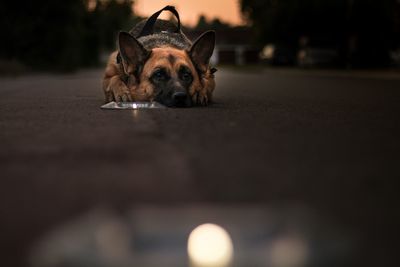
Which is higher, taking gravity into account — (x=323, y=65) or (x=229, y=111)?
(x=229, y=111)

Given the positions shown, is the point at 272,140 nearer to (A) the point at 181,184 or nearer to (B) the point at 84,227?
(A) the point at 181,184

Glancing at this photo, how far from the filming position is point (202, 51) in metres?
8.41

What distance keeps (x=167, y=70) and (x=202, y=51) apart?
91cm

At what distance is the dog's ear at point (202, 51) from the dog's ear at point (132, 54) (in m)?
0.60

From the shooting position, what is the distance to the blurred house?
10312 cm

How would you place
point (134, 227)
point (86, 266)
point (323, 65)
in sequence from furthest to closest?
point (323, 65) < point (134, 227) < point (86, 266)

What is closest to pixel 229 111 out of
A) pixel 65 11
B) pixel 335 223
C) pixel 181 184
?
pixel 181 184

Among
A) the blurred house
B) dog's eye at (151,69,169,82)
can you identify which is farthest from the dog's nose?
the blurred house

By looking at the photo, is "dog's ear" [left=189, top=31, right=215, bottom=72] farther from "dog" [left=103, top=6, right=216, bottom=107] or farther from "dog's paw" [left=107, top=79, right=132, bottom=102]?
"dog's paw" [left=107, top=79, right=132, bottom=102]

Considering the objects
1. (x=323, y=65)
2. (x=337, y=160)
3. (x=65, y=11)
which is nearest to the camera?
(x=337, y=160)

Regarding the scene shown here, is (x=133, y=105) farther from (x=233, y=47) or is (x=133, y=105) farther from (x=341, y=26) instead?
(x=233, y=47)

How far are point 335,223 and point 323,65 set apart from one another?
40792 millimetres

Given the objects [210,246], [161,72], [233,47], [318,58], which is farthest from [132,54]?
[233,47]

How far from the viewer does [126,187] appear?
3.35m
